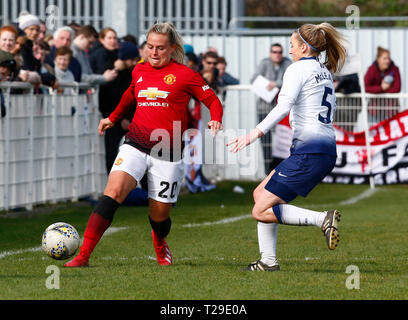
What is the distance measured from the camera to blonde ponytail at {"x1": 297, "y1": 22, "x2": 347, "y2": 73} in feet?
26.5

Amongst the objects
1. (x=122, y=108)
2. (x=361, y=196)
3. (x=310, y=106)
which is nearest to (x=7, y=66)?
(x=122, y=108)

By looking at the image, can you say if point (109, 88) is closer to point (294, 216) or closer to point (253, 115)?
point (253, 115)

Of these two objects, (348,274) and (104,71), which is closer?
(348,274)

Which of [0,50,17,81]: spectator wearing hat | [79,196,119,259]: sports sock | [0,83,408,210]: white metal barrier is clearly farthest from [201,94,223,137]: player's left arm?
[0,83,408,210]: white metal barrier

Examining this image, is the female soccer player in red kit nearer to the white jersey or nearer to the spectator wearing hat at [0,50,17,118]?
the white jersey

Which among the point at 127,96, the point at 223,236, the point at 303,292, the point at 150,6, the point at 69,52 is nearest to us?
the point at 303,292

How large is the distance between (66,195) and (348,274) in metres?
6.89

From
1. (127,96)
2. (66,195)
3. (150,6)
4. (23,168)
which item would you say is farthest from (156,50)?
(150,6)

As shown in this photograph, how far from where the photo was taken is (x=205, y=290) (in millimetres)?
7238

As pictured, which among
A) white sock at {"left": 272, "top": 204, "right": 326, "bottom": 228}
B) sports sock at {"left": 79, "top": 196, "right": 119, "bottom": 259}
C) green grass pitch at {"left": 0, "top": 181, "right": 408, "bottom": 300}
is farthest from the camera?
sports sock at {"left": 79, "top": 196, "right": 119, "bottom": 259}

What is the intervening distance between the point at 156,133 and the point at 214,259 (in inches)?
58.2

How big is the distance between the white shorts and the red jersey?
84mm

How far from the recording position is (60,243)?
850 cm
